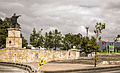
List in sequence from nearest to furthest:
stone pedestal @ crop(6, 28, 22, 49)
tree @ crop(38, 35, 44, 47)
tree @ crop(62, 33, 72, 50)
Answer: stone pedestal @ crop(6, 28, 22, 49) < tree @ crop(38, 35, 44, 47) < tree @ crop(62, 33, 72, 50)

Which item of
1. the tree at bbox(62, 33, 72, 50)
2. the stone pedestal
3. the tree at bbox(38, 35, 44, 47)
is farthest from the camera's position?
the tree at bbox(62, 33, 72, 50)

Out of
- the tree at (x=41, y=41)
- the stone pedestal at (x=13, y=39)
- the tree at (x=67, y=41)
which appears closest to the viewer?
the stone pedestal at (x=13, y=39)

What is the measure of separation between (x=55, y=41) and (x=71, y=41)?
11624mm

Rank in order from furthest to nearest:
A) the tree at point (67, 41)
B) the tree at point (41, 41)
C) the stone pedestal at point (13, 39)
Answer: the tree at point (67, 41)
the tree at point (41, 41)
the stone pedestal at point (13, 39)

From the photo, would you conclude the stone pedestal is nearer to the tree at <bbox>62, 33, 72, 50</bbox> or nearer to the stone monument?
the stone monument

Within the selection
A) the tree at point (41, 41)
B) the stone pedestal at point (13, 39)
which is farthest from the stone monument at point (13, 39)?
the tree at point (41, 41)

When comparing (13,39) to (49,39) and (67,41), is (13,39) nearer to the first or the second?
(49,39)

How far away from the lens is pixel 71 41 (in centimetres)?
7481

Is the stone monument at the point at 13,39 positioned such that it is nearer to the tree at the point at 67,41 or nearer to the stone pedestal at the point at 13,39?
the stone pedestal at the point at 13,39

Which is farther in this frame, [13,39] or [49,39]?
[49,39]

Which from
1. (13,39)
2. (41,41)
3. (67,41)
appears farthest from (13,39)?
(67,41)

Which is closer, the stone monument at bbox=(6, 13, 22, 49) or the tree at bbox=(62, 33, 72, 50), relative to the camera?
the stone monument at bbox=(6, 13, 22, 49)

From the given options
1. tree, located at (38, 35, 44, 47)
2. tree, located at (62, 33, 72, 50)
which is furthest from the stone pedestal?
tree, located at (62, 33, 72, 50)

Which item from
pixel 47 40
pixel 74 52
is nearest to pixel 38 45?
pixel 47 40
